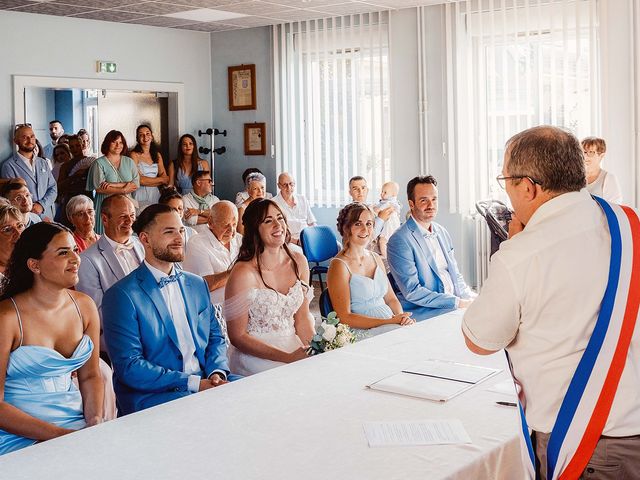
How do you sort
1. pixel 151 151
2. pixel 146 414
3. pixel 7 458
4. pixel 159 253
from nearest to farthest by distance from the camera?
1. pixel 7 458
2. pixel 146 414
3. pixel 159 253
4. pixel 151 151

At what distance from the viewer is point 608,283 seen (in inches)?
73.7

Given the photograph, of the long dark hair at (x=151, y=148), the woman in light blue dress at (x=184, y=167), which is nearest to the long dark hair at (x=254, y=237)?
the long dark hair at (x=151, y=148)

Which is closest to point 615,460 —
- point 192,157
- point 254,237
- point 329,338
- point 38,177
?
point 329,338

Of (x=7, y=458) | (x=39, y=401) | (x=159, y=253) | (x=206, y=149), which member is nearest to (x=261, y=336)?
(x=159, y=253)

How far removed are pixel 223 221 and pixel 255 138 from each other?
203 inches

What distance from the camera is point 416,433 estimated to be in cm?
234

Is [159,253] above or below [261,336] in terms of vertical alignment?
above

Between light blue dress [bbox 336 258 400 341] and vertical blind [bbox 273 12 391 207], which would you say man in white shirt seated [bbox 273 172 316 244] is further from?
light blue dress [bbox 336 258 400 341]

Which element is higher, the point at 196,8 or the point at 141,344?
the point at 196,8

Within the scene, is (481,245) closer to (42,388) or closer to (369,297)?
(369,297)

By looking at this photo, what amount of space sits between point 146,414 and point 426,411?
32.7 inches

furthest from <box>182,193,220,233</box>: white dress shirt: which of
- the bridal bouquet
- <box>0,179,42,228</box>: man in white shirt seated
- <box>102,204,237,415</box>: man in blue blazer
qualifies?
the bridal bouquet

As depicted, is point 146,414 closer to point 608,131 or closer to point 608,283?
point 608,283

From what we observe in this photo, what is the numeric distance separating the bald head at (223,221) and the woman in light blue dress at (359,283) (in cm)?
95
